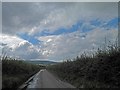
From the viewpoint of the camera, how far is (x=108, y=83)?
24.1 meters

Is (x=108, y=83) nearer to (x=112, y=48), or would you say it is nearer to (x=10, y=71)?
(x=112, y=48)

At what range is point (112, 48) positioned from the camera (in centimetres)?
2533

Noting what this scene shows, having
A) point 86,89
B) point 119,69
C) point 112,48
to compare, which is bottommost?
point 86,89

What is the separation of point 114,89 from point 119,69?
6.75 feet

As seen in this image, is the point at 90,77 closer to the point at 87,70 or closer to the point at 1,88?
the point at 87,70

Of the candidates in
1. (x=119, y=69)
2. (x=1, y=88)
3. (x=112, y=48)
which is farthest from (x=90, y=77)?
(x=1, y=88)

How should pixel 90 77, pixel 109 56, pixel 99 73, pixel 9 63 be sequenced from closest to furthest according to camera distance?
pixel 109 56
pixel 99 73
pixel 90 77
pixel 9 63

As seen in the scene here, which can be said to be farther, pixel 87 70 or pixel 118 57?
pixel 87 70

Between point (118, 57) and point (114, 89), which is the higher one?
point (118, 57)

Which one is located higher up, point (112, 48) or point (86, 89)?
point (112, 48)

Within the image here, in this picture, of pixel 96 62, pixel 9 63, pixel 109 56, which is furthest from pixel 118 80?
pixel 9 63

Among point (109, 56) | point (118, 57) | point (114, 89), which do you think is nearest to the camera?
point (114, 89)

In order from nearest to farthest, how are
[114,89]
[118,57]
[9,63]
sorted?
[114,89]
[118,57]
[9,63]

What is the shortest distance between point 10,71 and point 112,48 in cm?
2238
